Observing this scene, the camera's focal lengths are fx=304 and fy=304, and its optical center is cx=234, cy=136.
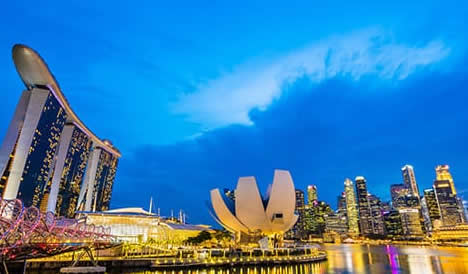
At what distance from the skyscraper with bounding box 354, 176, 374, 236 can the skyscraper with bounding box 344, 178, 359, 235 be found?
2721 millimetres

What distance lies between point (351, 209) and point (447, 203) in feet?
154

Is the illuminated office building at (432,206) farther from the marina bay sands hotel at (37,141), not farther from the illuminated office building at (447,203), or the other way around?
the marina bay sands hotel at (37,141)

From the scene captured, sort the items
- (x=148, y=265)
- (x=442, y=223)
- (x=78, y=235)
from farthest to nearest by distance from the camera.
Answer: (x=442, y=223) < (x=148, y=265) < (x=78, y=235)

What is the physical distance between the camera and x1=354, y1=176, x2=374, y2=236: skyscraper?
154725mm

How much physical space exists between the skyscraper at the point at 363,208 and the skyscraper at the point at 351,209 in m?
2.72

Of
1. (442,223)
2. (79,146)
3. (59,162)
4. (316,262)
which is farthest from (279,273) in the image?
(442,223)

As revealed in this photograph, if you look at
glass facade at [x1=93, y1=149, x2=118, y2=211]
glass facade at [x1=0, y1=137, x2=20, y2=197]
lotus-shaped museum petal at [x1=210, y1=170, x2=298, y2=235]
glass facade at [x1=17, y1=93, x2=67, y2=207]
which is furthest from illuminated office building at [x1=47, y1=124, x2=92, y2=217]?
lotus-shaped museum petal at [x1=210, y1=170, x2=298, y2=235]

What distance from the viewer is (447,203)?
13075cm

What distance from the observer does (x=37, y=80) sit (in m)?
43.2

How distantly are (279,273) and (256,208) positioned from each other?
14.8m

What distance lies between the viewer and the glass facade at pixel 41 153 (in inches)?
1690

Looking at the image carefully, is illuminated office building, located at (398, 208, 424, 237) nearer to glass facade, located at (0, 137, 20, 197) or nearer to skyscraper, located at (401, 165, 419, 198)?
skyscraper, located at (401, 165, 419, 198)

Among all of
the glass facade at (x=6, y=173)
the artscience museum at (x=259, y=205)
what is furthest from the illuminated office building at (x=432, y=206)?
the glass facade at (x=6, y=173)

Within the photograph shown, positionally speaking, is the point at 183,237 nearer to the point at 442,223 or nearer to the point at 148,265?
the point at 148,265
